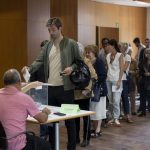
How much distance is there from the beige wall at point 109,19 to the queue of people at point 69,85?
8.80 ft

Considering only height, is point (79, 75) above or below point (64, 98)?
above

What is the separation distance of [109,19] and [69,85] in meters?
7.42

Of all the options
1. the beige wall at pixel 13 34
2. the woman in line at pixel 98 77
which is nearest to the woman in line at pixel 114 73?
the woman in line at pixel 98 77

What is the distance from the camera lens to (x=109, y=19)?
440 inches

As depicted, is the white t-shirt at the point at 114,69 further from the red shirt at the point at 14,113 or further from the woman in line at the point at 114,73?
the red shirt at the point at 14,113

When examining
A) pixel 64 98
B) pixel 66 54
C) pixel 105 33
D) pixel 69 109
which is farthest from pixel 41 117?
pixel 105 33

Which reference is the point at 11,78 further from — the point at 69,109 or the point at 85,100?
the point at 85,100

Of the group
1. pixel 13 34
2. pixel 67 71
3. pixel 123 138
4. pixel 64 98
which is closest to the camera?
pixel 67 71

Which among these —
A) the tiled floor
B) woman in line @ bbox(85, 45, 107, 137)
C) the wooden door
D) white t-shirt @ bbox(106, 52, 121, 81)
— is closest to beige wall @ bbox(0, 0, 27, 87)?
the tiled floor

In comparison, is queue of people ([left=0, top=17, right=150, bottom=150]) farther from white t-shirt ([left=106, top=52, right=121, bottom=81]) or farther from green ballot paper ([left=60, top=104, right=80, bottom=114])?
green ballot paper ([left=60, top=104, right=80, bottom=114])

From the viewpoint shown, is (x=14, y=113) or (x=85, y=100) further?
(x=85, y=100)

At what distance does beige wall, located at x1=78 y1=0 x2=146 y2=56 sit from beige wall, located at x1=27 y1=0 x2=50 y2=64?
1.89 m

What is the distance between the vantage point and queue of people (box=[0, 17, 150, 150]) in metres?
3.02

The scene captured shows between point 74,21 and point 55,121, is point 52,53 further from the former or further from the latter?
point 74,21
